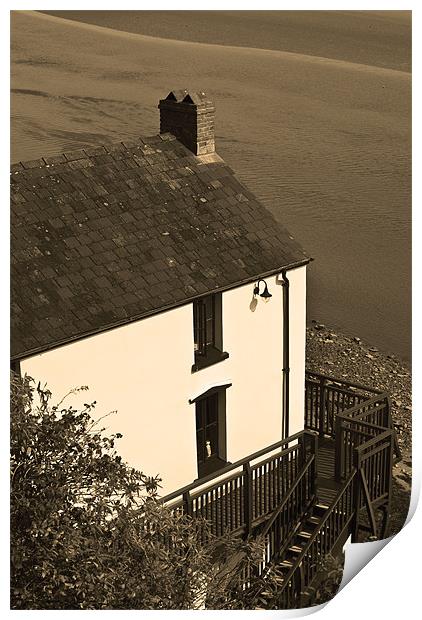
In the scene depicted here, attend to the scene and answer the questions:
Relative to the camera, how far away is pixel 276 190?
13875mm

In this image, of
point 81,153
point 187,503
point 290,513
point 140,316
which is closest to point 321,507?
point 290,513

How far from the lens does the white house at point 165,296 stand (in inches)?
465

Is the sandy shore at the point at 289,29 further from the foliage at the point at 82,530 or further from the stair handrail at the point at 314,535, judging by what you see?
the stair handrail at the point at 314,535

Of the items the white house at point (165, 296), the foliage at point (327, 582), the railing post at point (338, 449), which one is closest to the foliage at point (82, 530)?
the white house at point (165, 296)

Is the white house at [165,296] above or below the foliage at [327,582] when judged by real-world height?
above

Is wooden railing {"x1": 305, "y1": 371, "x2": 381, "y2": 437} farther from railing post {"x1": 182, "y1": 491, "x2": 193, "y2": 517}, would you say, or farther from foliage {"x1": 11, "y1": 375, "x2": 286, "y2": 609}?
foliage {"x1": 11, "y1": 375, "x2": 286, "y2": 609}

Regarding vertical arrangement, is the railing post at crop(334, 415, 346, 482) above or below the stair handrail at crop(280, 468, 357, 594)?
above

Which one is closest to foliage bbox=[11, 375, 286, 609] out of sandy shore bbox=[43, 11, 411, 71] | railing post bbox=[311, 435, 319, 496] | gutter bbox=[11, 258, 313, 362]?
gutter bbox=[11, 258, 313, 362]

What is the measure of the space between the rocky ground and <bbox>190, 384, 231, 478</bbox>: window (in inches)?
49.8

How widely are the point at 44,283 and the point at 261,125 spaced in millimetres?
2766

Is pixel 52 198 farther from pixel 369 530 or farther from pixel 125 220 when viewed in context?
pixel 369 530

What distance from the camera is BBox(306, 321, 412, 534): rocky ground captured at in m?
13.2

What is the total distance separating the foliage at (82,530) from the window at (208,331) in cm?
200

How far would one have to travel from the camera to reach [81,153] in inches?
510
